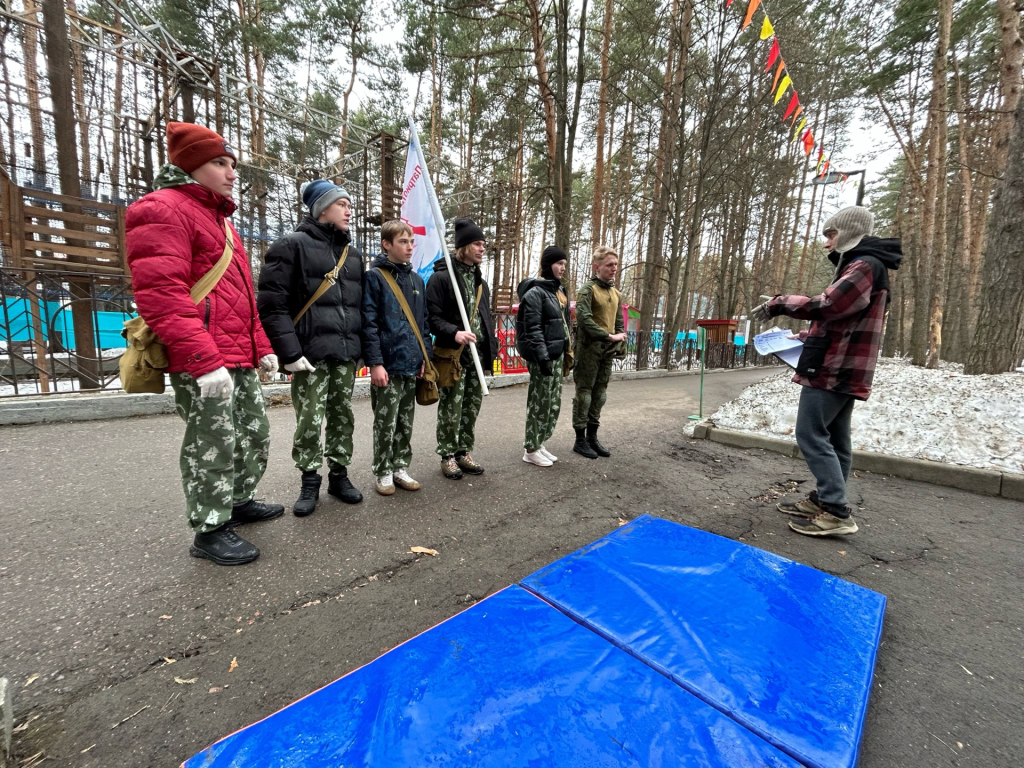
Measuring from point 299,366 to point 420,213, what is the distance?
67.7 inches

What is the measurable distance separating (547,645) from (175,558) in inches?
75.8

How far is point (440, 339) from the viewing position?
332 cm

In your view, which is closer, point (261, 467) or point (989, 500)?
point (261, 467)

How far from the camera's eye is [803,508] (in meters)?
2.99

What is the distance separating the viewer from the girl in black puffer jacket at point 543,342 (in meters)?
3.71

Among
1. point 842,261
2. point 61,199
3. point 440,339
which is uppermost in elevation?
point 61,199

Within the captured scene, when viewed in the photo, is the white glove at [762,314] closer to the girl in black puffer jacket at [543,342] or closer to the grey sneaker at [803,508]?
the grey sneaker at [803,508]

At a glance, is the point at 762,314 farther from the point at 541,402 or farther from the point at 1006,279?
the point at 1006,279

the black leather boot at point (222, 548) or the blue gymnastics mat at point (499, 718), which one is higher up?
the black leather boot at point (222, 548)

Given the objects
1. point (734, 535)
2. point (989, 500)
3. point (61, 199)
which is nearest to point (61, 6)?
point (61, 199)

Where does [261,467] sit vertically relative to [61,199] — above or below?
below

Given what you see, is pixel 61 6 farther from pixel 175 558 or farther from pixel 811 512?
pixel 811 512

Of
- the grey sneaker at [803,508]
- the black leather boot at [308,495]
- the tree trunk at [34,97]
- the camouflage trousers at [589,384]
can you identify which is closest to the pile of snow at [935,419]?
the grey sneaker at [803,508]

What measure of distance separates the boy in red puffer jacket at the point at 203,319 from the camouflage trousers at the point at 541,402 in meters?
2.16
